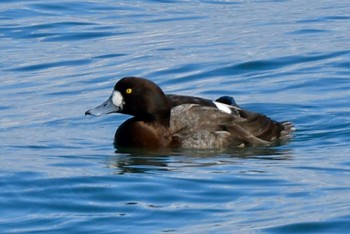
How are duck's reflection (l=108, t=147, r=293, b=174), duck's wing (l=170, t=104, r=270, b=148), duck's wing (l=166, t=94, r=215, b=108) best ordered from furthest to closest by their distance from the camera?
duck's wing (l=166, t=94, r=215, b=108) → duck's wing (l=170, t=104, r=270, b=148) → duck's reflection (l=108, t=147, r=293, b=174)

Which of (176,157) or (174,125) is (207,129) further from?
(176,157)

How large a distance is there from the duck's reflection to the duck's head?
44 centimetres

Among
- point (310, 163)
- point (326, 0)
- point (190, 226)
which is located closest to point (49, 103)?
point (310, 163)

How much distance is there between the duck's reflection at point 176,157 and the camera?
12352mm

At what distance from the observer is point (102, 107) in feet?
45.3

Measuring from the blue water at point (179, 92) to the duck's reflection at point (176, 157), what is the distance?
0.06 ft

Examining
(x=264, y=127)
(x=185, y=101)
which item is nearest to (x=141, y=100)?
(x=185, y=101)

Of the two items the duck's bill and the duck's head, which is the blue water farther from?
the duck's head

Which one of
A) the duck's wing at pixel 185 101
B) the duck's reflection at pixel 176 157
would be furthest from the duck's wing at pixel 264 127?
the duck's wing at pixel 185 101

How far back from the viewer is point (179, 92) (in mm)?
16766

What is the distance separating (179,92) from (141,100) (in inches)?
123

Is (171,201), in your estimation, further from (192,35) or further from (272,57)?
(192,35)

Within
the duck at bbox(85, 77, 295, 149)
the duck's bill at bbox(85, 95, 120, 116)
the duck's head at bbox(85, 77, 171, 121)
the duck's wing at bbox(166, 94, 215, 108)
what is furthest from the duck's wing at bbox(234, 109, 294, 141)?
the duck's bill at bbox(85, 95, 120, 116)

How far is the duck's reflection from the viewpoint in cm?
1235
